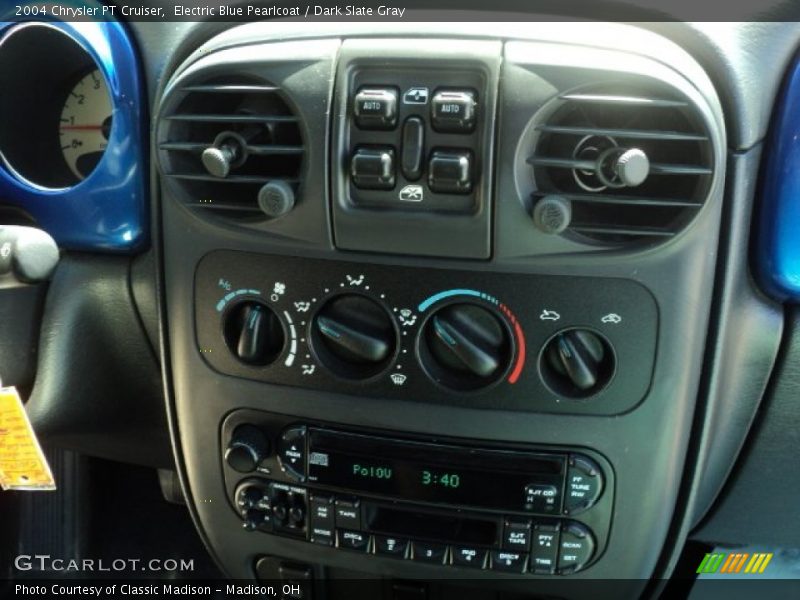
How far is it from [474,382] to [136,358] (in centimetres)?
58

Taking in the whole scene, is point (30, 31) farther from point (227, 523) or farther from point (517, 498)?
point (517, 498)

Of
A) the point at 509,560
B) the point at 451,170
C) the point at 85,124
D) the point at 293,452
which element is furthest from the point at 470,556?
the point at 85,124

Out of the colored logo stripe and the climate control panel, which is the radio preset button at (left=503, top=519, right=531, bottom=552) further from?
the colored logo stripe

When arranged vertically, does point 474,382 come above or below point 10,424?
above

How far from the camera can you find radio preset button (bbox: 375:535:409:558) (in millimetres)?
1167

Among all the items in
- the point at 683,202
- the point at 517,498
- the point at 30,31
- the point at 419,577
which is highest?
the point at 30,31

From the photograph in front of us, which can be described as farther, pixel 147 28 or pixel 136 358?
pixel 136 358

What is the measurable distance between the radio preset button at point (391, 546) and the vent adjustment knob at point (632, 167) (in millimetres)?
564

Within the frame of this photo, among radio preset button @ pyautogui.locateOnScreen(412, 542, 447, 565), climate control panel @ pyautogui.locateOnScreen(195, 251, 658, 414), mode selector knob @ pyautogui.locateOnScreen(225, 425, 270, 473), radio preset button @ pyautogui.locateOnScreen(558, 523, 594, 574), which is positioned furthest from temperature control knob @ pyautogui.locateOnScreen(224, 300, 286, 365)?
radio preset button @ pyautogui.locateOnScreen(558, 523, 594, 574)

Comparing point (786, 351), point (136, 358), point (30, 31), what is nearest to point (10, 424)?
point (136, 358)

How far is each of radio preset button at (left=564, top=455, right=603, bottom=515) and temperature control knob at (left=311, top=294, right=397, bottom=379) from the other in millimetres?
269

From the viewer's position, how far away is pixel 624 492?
1.12 metres

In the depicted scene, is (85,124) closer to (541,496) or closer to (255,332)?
Answer: (255,332)

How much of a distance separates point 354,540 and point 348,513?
0.04m
